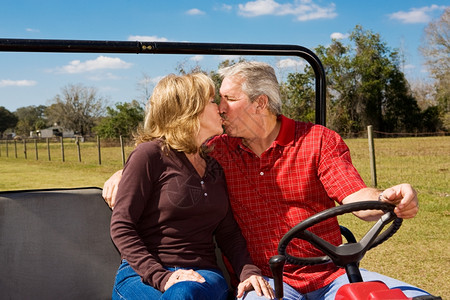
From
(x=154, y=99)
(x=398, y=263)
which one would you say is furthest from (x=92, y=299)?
(x=398, y=263)

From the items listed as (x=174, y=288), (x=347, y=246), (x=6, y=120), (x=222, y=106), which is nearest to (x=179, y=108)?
(x=222, y=106)

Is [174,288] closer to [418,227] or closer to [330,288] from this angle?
[330,288]

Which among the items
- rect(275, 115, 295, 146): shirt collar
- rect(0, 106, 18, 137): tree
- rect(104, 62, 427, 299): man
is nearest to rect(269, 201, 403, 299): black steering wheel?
rect(104, 62, 427, 299): man

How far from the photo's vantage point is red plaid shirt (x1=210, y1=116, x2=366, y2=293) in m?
1.97

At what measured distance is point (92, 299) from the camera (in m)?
2.04

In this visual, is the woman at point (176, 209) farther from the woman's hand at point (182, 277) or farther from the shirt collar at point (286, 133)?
the shirt collar at point (286, 133)

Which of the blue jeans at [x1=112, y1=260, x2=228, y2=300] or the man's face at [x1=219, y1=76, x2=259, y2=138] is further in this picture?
the man's face at [x1=219, y1=76, x2=259, y2=138]

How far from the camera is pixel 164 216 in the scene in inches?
72.6

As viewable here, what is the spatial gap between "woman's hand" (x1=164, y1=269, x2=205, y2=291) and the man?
0.22 metres

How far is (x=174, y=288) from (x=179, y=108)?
0.71 m

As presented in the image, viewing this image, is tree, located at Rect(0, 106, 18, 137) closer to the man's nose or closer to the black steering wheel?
the man's nose

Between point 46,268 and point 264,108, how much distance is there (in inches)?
45.4

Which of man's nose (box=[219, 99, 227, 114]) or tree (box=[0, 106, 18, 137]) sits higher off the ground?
tree (box=[0, 106, 18, 137])

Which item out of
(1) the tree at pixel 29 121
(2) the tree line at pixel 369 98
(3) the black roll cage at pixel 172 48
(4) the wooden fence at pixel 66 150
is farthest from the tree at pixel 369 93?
(1) the tree at pixel 29 121
